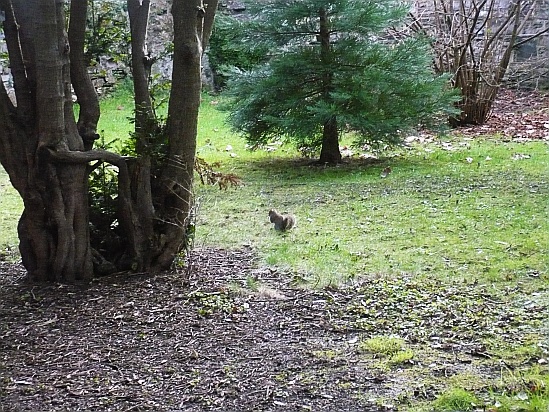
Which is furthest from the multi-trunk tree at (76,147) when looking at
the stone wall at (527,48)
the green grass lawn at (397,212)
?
the stone wall at (527,48)

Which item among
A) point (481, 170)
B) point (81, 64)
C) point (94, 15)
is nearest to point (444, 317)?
point (81, 64)

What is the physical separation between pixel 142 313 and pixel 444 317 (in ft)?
2.77

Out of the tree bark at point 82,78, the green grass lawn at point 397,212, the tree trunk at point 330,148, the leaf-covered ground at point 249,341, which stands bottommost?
the leaf-covered ground at point 249,341

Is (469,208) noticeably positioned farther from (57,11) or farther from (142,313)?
(57,11)

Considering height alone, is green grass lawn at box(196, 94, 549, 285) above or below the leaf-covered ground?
above

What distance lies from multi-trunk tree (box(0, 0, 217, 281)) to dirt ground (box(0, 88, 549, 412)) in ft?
0.40

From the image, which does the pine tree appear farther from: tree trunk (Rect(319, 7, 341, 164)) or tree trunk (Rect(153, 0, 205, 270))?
tree trunk (Rect(153, 0, 205, 270))

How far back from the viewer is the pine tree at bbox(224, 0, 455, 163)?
431cm

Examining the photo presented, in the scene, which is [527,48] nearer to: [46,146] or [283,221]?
[283,221]

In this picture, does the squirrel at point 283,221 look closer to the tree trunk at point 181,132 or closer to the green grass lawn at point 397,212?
the green grass lawn at point 397,212

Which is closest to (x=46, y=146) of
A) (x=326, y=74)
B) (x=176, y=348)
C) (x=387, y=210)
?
(x=176, y=348)

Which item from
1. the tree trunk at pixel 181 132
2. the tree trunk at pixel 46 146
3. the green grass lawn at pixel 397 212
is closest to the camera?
the tree trunk at pixel 46 146

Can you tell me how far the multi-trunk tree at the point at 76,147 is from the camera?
2.11 metres

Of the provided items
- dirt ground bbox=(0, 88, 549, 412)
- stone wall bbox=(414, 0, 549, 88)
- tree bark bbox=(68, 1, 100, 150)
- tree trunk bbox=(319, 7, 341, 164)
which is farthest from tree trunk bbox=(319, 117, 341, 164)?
tree bark bbox=(68, 1, 100, 150)
